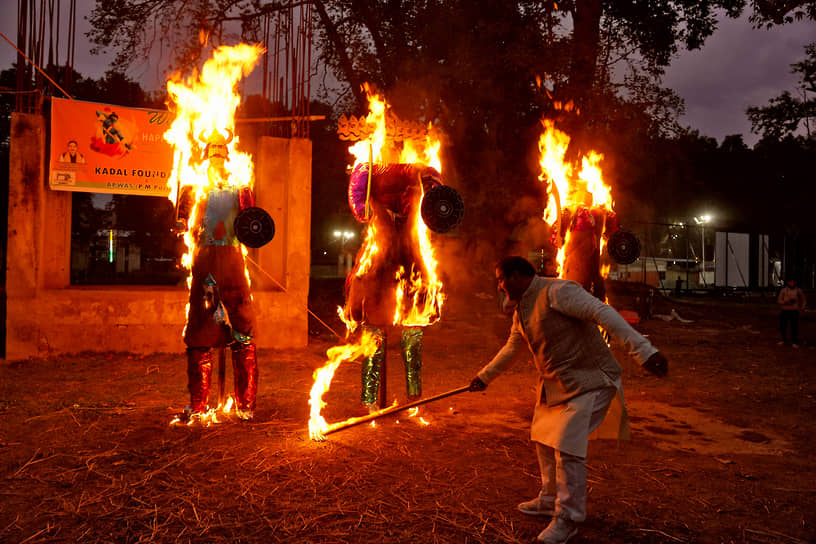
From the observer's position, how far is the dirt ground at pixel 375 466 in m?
3.88

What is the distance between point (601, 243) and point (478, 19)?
992cm

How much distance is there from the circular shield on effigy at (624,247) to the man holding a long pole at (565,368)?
11.2 ft

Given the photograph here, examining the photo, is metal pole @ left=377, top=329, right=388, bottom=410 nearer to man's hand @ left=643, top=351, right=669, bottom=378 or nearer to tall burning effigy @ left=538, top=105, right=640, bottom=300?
tall burning effigy @ left=538, top=105, right=640, bottom=300

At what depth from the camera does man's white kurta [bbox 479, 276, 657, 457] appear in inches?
146

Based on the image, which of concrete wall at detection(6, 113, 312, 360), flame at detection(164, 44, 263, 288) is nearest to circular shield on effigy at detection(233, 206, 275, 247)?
flame at detection(164, 44, 263, 288)

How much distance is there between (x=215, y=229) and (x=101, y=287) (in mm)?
6014

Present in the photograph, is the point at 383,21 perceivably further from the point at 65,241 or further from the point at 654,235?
the point at 654,235

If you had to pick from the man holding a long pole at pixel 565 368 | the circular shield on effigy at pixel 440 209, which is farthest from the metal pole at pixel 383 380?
the man holding a long pole at pixel 565 368

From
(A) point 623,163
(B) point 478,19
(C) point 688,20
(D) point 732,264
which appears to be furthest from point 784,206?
(B) point 478,19

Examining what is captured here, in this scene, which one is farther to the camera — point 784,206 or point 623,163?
point 784,206

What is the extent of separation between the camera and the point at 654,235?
39.4 meters

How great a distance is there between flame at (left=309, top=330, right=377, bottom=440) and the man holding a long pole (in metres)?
2.08

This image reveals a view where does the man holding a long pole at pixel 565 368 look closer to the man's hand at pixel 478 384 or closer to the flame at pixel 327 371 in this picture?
the man's hand at pixel 478 384

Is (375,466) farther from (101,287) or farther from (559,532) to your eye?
(101,287)
